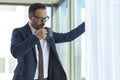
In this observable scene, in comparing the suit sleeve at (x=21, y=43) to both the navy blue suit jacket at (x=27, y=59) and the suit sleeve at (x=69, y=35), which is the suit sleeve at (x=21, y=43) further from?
the suit sleeve at (x=69, y=35)

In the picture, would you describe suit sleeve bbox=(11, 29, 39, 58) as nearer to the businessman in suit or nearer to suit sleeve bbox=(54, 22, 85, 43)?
the businessman in suit

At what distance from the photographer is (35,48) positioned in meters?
1.94

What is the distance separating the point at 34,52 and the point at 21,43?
0.17 m

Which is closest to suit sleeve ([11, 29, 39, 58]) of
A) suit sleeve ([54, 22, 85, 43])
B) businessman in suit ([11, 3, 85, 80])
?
businessman in suit ([11, 3, 85, 80])

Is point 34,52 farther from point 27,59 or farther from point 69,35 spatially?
point 69,35

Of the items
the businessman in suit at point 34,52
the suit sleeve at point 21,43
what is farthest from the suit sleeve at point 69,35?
the suit sleeve at point 21,43

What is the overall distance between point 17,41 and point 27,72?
0.22 meters

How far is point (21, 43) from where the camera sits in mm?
1790

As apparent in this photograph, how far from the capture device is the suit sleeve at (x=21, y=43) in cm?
175

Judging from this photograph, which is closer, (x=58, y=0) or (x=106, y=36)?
(x=106, y=36)

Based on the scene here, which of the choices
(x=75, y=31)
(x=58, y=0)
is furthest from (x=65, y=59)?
(x=75, y=31)

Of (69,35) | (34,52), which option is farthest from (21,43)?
(69,35)

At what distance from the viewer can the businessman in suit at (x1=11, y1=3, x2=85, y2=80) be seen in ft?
6.03

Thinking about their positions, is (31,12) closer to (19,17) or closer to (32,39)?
(32,39)
